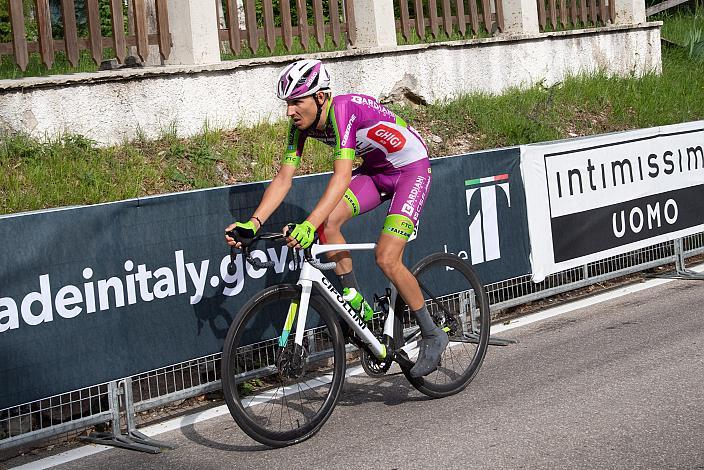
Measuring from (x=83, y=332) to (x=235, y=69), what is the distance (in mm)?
6247

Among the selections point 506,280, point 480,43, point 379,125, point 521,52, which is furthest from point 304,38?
point 379,125

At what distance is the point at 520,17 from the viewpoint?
1591 centimetres

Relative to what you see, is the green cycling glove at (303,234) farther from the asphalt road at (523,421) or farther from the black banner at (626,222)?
the black banner at (626,222)

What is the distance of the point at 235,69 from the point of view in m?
11.8

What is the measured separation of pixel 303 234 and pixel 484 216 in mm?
3410

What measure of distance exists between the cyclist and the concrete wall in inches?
178

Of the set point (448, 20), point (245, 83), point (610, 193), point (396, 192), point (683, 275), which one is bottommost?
point (683, 275)

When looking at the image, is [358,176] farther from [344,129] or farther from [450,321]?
[450,321]

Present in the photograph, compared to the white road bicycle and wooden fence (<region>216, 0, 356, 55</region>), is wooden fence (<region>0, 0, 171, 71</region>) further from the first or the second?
the white road bicycle

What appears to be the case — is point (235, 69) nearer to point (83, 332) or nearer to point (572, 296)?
point (572, 296)

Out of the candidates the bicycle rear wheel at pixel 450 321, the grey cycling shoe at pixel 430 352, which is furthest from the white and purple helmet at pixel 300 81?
the grey cycling shoe at pixel 430 352

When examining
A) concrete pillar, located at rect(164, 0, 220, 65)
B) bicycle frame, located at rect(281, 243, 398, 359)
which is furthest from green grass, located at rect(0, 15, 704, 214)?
bicycle frame, located at rect(281, 243, 398, 359)

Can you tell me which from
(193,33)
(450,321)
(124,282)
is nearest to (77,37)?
(193,33)

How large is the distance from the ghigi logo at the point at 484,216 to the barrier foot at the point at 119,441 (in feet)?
11.5
